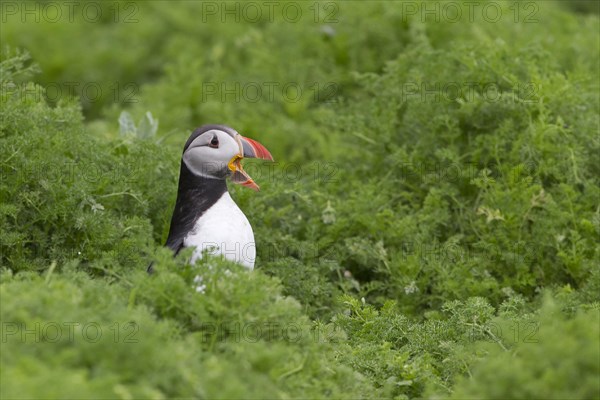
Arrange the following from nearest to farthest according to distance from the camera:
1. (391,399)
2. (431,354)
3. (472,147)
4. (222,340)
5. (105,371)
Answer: (105,371) → (222,340) → (391,399) → (431,354) → (472,147)

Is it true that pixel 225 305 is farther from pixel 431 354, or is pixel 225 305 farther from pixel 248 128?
pixel 248 128

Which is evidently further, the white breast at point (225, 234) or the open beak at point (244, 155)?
the open beak at point (244, 155)

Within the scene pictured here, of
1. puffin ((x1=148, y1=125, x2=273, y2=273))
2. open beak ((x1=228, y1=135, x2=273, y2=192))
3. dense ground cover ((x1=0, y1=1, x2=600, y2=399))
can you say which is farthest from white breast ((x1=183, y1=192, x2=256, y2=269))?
dense ground cover ((x1=0, y1=1, x2=600, y2=399))

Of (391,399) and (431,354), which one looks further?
(431,354)

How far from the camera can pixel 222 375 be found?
4.47 metres

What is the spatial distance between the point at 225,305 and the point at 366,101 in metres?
4.61

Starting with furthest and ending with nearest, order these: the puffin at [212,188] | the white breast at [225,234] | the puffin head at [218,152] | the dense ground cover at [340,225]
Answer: the puffin head at [218,152] < the puffin at [212,188] < the white breast at [225,234] < the dense ground cover at [340,225]

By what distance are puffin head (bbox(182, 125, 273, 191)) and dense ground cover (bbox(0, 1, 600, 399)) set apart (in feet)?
2.13

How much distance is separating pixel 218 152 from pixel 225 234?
1.69 feet

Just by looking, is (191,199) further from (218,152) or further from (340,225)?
(340,225)

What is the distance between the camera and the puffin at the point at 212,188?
618 cm

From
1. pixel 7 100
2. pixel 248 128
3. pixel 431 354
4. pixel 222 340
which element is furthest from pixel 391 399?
pixel 248 128

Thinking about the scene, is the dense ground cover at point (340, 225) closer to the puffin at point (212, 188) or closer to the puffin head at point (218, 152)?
the puffin at point (212, 188)

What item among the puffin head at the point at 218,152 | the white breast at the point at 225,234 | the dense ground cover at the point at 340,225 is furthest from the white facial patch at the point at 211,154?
the dense ground cover at the point at 340,225
